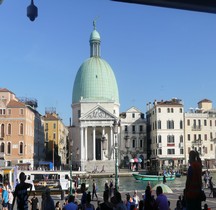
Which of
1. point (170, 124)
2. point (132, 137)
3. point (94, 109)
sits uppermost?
point (94, 109)

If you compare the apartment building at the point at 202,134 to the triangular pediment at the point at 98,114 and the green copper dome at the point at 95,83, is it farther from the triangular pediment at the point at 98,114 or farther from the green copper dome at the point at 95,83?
the green copper dome at the point at 95,83

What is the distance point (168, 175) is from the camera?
42.8 meters

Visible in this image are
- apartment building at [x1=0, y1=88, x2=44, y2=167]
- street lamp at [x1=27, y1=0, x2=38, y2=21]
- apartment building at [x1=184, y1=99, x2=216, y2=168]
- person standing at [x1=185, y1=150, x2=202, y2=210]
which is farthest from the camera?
apartment building at [x1=184, y1=99, x2=216, y2=168]

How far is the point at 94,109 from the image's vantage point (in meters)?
70.0

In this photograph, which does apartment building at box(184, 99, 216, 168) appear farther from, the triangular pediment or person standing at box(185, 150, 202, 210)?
person standing at box(185, 150, 202, 210)

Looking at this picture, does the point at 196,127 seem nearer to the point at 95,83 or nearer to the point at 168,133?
the point at 168,133

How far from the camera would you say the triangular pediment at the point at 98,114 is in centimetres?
6944

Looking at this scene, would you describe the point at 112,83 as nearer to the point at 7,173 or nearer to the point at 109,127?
the point at 109,127

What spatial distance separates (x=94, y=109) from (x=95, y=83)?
630cm

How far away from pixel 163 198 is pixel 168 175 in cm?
3683

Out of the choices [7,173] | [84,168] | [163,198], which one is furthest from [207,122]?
[163,198]

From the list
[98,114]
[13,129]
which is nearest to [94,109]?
[98,114]

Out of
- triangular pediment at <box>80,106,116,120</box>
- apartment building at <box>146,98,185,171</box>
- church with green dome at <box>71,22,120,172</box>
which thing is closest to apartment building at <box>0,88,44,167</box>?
church with green dome at <box>71,22,120,172</box>

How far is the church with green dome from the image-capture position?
69.6m
